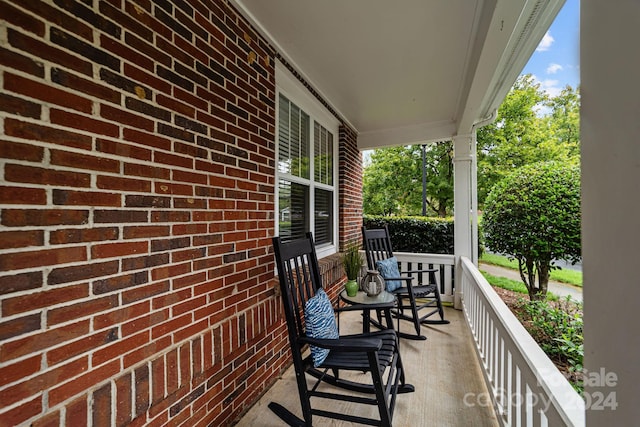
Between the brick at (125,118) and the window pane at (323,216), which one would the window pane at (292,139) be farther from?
the brick at (125,118)

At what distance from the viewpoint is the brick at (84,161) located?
93 centimetres

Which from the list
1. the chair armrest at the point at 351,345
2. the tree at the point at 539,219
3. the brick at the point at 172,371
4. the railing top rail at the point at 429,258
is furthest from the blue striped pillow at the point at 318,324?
the railing top rail at the point at 429,258

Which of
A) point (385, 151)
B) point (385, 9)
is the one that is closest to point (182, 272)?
point (385, 9)

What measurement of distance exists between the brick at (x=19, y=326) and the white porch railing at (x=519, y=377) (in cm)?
162

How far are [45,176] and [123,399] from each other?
2.82 feet

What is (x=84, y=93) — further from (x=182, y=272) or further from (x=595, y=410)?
(x=595, y=410)

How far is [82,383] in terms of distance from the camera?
968mm

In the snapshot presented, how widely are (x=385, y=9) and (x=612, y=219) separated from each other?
1.78m

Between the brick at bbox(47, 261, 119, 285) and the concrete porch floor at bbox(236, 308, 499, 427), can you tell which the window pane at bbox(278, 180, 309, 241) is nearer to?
the concrete porch floor at bbox(236, 308, 499, 427)

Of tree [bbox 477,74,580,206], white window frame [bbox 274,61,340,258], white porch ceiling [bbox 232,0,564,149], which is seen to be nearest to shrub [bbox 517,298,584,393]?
tree [bbox 477,74,580,206]

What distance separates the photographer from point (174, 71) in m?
1.37

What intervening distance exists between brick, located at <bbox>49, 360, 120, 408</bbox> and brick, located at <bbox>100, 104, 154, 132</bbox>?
3.06 feet

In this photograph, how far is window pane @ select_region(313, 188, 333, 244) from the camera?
3428mm

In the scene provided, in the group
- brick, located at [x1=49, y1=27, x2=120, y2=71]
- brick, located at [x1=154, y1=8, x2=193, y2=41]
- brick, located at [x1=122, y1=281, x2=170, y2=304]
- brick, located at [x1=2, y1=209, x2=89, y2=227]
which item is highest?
brick, located at [x1=154, y1=8, x2=193, y2=41]
